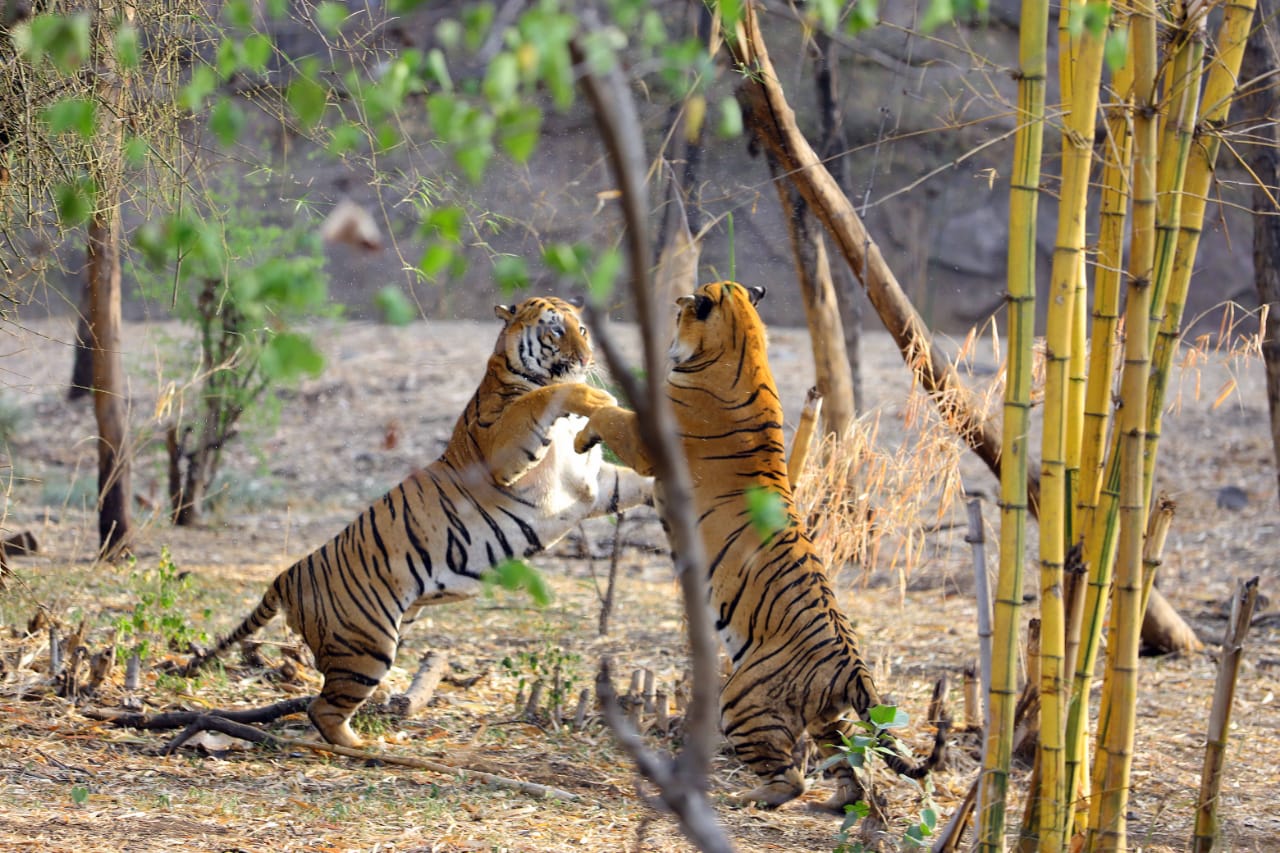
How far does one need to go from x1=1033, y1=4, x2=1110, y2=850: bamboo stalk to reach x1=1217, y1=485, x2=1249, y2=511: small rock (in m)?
7.23

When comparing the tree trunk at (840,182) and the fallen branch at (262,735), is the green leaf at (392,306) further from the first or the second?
the tree trunk at (840,182)

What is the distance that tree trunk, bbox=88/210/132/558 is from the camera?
19.2ft

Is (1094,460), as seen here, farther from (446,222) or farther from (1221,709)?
(446,222)

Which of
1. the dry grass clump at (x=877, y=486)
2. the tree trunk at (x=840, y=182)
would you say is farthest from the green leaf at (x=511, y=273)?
the tree trunk at (x=840, y=182)

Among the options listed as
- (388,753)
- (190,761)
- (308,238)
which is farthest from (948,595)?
(308,238)

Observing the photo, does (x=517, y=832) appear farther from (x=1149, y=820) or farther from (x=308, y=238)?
(x=308, y=238)

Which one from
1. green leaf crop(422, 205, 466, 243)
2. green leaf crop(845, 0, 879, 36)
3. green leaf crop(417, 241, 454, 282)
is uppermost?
green leaf crop(845, 0, 879, 36)

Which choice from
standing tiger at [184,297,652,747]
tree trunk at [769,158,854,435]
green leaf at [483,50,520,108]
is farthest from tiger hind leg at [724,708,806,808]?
green leaf at [483,50,520,108]

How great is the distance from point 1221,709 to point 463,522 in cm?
240

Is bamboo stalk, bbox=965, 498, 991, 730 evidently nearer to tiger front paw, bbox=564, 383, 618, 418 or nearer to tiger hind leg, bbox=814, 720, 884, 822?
tiger hind leg, bbox=814, 720, 884, 822

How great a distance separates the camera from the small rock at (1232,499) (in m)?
8.91

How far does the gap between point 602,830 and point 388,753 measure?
3.11ft

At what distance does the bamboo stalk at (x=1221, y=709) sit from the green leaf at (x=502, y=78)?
2.20 m

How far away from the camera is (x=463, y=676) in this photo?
5.17 metres
